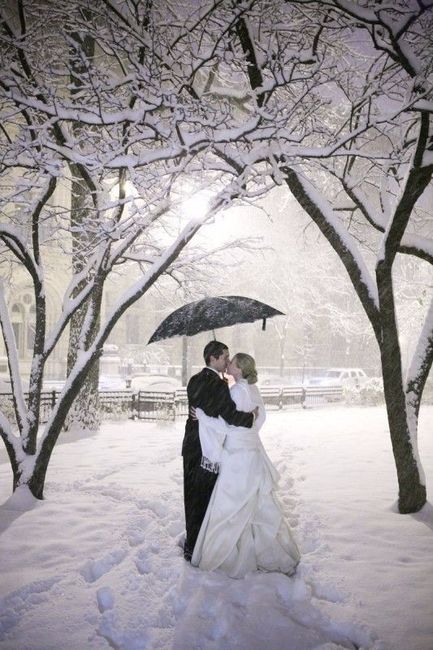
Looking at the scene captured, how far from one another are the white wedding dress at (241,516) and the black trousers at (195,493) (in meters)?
0.13

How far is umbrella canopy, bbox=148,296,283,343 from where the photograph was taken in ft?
14.0

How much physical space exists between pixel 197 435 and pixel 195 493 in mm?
529

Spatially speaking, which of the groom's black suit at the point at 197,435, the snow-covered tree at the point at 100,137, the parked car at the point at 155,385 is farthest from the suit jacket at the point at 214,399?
the parked car at the point at 155,385

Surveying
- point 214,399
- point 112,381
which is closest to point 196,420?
point 214,399

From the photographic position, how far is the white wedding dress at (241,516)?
355 cm

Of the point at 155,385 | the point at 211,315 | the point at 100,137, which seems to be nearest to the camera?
the point at 211,315

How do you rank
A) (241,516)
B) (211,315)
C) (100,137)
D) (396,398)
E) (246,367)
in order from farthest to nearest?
1. (100,137)
2. (396,398)
3. (211,315)
4. (246,367)
5. (241,516)

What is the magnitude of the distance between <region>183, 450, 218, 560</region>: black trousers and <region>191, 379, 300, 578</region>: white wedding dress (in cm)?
13

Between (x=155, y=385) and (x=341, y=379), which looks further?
(x=341, y=379)

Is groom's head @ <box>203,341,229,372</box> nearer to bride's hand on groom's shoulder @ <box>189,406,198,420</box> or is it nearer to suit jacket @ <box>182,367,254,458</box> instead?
suit jacket @ <box>182,367,254,458</box>

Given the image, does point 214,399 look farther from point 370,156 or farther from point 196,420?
point 370,156

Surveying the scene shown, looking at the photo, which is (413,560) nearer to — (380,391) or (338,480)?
(338,480)

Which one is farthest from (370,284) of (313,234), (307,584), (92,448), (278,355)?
(278,355)

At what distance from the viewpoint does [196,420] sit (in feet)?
12.6
